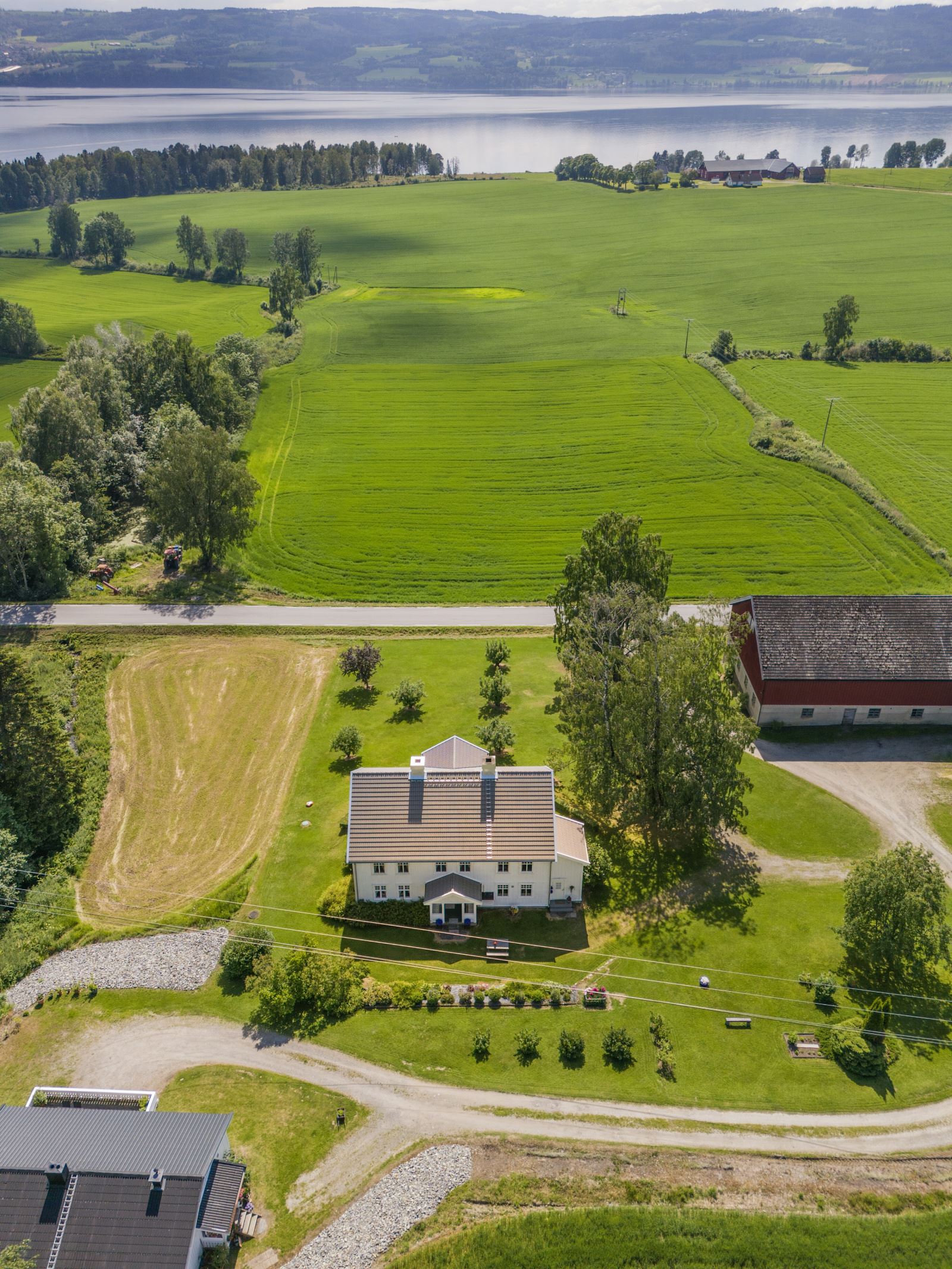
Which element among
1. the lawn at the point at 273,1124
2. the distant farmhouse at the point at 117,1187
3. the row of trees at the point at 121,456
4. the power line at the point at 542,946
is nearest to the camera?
the distant farmhouse at the point at 117,1187

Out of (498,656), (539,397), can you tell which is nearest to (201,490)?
(498,656)

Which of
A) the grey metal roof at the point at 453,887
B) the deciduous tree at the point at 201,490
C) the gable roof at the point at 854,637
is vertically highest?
the deciduous tree at the point at 201,490

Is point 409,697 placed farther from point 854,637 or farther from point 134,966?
point 854,637

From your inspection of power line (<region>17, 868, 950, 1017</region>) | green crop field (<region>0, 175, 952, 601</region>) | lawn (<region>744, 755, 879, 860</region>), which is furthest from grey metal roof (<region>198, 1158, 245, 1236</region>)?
green crop field (<region>0, 175, 952, 601</region>)

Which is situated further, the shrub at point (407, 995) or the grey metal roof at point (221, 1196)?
the shrub at point (407, 995)

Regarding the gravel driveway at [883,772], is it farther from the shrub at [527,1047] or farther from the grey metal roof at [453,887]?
the shrub at [527,1047]

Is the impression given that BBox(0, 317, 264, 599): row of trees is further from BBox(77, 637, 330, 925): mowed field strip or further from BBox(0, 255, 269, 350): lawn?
BBox(0, 255, 269, 350): lawn

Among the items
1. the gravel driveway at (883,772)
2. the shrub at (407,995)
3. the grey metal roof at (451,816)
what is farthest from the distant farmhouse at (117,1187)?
the gravel driveway at (883,772)
